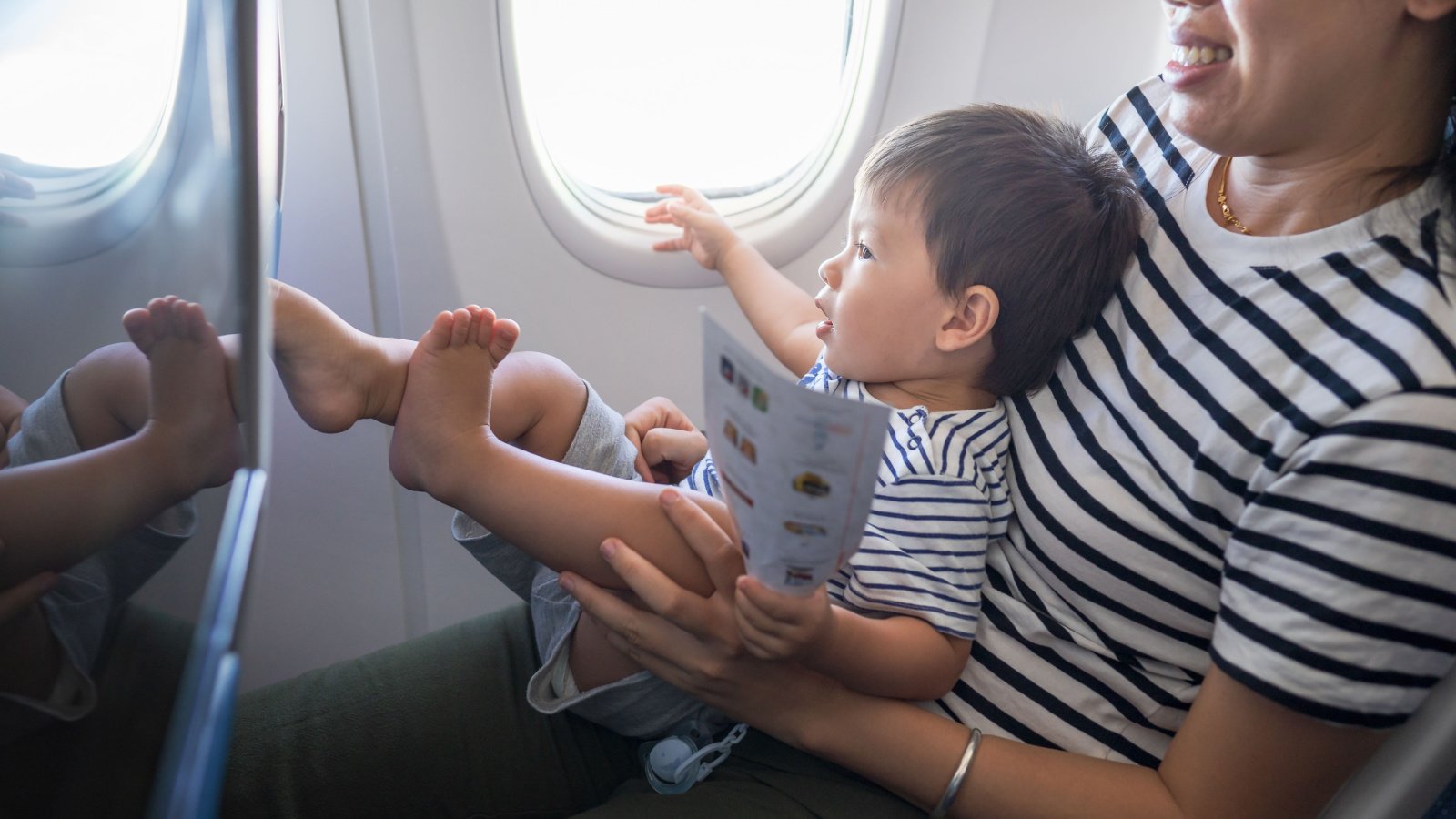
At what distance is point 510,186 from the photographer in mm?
1432

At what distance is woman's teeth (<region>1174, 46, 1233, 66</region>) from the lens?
0.84 m

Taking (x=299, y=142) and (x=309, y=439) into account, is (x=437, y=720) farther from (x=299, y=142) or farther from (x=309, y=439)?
(x=299, y=142)

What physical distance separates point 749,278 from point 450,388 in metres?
0.57

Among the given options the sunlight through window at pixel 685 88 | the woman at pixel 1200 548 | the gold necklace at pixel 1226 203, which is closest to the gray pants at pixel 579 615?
the woman at pixel 1200 548

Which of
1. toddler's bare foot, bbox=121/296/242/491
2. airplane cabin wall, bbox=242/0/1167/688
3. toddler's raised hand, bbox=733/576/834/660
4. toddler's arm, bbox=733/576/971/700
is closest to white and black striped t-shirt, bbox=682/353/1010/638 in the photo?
toddler's arm, bbox=733/576/971/700

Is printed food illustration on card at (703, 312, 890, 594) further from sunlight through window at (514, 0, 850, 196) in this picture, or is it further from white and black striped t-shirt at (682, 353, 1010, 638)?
sunlight through window at (514, 0, 850, 196)

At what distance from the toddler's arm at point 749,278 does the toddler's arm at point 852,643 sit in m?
0.51

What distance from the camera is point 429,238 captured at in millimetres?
1434

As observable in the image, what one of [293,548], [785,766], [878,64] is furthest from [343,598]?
[878,64]

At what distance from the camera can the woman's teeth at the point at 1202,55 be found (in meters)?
0.84

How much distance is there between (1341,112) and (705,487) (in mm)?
707

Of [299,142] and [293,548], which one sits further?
[293,548]

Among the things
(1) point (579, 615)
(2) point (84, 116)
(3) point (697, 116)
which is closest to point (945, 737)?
(1) point (579, 615)

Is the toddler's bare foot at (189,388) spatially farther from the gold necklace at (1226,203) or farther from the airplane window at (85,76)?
the gold necklace at (1226,203)
